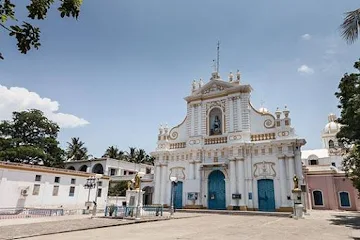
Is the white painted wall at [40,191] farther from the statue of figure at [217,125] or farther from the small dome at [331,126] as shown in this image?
the small dome at [331,126]

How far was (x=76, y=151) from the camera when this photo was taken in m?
50.6

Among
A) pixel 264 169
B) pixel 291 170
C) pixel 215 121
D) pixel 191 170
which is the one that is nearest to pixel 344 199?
pixel 291 170

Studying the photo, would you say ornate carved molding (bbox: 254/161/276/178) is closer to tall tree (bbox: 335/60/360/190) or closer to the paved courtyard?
tall tree (bbox: 335/60/360/190)

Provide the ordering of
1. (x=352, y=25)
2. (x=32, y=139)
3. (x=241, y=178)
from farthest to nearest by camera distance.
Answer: (x=32, y=139), (x=241, y=178), (x=352, y=25)

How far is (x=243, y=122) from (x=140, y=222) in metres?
15.5

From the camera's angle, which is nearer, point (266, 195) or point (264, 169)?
point (266, 195)

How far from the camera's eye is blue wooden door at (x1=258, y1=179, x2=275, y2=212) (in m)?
23.4

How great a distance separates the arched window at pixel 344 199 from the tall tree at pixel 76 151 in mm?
42384

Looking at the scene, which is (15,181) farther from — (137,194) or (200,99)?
(200,99)

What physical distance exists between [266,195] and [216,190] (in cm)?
482

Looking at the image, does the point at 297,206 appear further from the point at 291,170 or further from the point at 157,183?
the point at 157,183

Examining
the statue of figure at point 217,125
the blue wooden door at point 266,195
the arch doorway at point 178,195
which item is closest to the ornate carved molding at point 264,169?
the blue wooden door at point 266,195

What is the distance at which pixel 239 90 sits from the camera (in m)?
27.4

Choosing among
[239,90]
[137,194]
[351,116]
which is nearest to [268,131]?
[239,90]
